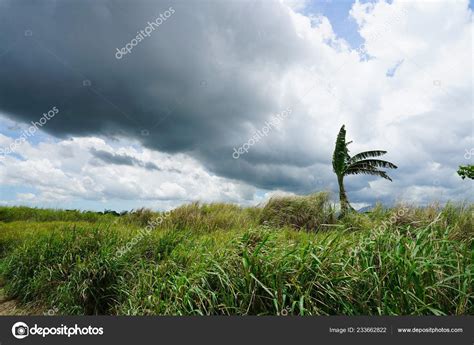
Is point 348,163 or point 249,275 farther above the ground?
A: point 348,163

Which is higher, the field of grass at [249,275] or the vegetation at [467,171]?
the vegetation at [467,171]

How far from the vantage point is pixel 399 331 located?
104 inches

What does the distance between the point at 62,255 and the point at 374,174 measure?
57.4 ft

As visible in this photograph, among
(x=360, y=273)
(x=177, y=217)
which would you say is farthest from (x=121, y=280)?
(x=177, y=217)

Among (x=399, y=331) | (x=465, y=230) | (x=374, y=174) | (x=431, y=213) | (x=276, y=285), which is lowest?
(x=399, y=331)

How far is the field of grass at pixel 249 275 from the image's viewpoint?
9.85 ft

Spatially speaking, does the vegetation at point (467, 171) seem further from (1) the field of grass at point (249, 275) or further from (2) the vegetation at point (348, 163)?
(1) the field of grass at point (249, 275)

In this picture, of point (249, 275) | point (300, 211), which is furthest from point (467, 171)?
point (249, 275)

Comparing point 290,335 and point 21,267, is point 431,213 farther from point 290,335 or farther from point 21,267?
point 21,267

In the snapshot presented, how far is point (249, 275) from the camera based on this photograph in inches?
127

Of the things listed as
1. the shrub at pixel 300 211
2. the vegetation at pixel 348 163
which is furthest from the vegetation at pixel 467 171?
the shrub at pixel 300 211

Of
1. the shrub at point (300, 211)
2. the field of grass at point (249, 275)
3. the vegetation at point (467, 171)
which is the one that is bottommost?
the field of grass at point (249, 275)

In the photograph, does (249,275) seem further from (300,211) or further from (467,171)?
(467,171)

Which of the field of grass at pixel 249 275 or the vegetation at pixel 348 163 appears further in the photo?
Result: the vegetation at pixel 348 163
